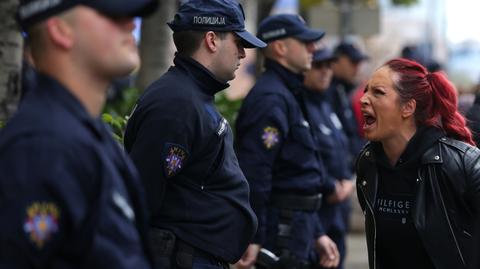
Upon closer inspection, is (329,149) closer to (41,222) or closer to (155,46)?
(155,46)

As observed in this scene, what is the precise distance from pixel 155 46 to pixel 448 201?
22.2ft

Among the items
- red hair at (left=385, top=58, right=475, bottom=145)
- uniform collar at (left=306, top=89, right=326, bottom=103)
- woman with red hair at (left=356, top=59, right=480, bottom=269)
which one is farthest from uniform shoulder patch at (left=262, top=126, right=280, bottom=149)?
uniform collar at (left=306, top=89, right=326, bottom=103)

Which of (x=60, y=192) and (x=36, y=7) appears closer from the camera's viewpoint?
(x=60, y=192)

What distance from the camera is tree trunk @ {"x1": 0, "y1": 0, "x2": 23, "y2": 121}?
599 cm

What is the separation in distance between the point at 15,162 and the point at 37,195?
0.11m

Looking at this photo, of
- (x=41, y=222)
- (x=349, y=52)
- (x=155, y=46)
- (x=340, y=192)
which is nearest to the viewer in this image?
(x=41, y=222)

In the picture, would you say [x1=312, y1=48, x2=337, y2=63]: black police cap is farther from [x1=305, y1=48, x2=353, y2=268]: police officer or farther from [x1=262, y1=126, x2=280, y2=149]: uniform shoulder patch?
[x1=262, y1=126, x2=280, y2=149]: uniform shoulder patch

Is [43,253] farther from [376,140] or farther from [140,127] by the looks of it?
[376,140]

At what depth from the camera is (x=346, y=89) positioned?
11.2 metres

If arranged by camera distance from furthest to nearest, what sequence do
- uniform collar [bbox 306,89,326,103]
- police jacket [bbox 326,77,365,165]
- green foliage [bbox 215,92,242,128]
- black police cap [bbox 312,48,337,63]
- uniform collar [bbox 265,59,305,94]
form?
police jacket [bbox 326,77,365,165] < black police cap [bbox 312,48,337,63] < green foliage [bbox 215,92,242,128] < uniform collar [bbox 306,89,326,103] < uniform collar [bbox 265,59,305,94]

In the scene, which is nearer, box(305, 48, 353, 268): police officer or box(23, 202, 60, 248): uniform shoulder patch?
box(23, 202, 60, 248): uniform shoulder patch

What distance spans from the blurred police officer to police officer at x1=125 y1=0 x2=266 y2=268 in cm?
572

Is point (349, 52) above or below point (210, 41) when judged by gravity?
below

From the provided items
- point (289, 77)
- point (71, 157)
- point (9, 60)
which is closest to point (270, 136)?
point (289, 77)
